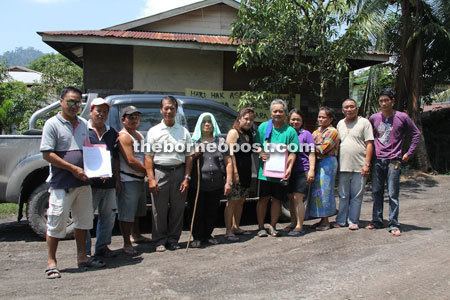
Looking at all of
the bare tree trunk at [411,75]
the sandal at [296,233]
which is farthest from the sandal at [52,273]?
the bare tree trunk at [411,75]

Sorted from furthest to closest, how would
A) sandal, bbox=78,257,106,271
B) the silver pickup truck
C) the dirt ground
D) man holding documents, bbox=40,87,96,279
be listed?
the silver pickup truck < sandal, bbox=78,257,106,271 < man holding documents, bbox=40,87,96,279 < the dirt ground

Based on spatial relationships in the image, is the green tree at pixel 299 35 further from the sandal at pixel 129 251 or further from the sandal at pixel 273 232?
the sandal at pixel 129 251

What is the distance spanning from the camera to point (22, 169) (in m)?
6.00

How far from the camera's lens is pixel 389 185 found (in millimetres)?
6027

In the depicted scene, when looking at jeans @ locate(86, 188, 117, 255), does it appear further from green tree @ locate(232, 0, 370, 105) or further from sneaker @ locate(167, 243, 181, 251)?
green tree @ locate(232, 0, 370, 105)

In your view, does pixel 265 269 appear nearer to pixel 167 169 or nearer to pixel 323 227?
pixel 167 169

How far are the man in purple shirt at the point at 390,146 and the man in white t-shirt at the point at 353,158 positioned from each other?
0.46ft

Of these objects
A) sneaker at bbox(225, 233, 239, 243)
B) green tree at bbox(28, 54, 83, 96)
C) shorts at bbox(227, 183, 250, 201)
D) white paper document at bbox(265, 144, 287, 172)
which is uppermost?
green tree at bbox(28, 54, 83, 96)

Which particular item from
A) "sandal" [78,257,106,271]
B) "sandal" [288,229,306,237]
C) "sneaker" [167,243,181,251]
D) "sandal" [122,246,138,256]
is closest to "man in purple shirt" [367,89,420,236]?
"sandal" [288,229,306,237]

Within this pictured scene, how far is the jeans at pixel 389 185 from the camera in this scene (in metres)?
5.99

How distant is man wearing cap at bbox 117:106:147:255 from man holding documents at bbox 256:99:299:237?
1.51 m

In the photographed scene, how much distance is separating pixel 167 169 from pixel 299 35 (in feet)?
15.8

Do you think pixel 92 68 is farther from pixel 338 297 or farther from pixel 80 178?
pixel 338 297

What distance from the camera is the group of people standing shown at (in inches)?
186
